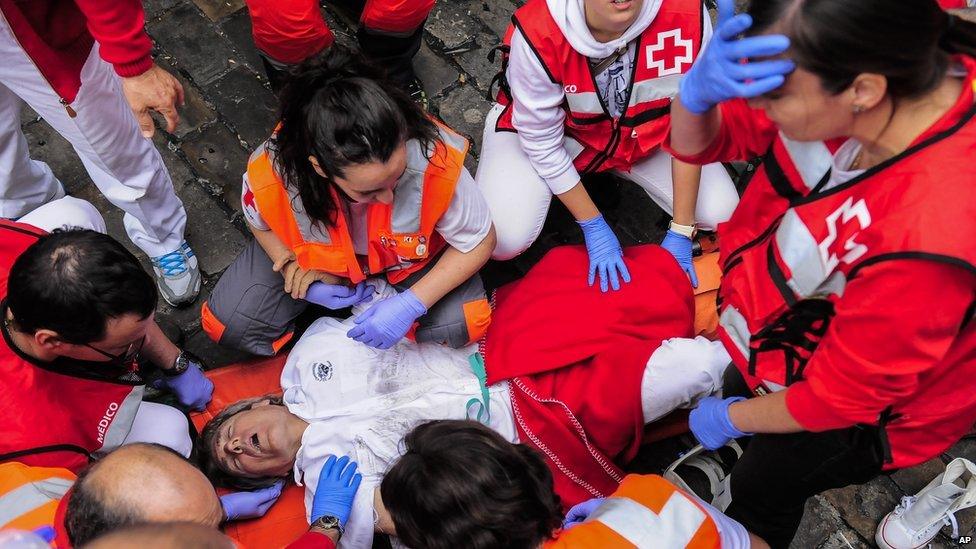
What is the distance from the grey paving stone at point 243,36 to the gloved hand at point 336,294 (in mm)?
1305

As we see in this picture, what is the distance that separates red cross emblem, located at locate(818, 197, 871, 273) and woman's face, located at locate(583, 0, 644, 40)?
106 centimetres

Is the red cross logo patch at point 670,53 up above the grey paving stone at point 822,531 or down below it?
above

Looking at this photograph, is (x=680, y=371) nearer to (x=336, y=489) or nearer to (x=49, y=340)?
(x=336, y=489)

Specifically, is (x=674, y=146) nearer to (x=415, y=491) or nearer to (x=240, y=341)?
(x=415, y=491)

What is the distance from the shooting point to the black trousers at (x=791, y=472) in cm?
206

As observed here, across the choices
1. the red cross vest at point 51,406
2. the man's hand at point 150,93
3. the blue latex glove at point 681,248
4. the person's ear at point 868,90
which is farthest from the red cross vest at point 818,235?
the red cross vest at point 51,406

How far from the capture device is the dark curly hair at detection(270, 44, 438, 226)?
223 centimetres

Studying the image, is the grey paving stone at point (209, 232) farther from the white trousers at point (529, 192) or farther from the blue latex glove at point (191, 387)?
the white trousers at point (529, 192)

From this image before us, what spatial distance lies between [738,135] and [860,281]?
0.58 m

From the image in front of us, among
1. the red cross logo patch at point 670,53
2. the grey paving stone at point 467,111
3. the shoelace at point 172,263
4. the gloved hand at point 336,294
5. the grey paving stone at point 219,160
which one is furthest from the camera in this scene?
the grey paving stone at point 467,111

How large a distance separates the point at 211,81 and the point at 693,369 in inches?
98.6

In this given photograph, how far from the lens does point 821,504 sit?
2.97 m

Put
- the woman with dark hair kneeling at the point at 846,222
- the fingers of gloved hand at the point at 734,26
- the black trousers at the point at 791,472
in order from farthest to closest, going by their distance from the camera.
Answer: the black trousers at the point at 791,472 → the fingers of gloved hand at the point at 734,26 → the woman with dark hair kneeling at the point at 846,222

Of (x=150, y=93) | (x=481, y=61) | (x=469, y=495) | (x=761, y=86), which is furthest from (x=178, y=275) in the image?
(x=761, y=86)
